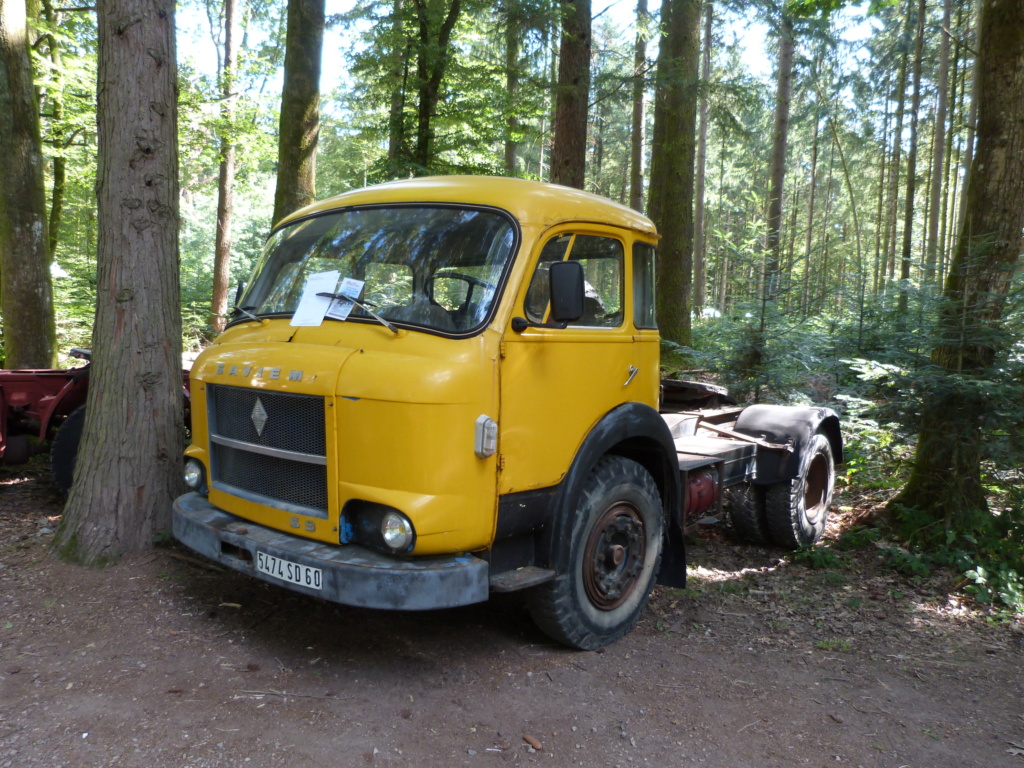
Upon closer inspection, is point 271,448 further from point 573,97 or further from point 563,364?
point 573,97

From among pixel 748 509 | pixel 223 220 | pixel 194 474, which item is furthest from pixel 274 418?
pixel 223 220

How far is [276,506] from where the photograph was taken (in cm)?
386

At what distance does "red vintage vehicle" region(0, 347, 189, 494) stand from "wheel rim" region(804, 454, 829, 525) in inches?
222

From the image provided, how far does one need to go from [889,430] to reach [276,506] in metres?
5.28

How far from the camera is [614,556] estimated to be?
14.4ft

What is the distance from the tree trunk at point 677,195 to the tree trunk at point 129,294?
813 cm

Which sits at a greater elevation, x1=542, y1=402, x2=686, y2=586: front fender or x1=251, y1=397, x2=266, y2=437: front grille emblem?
x1=251, y1=397, x2=266, y2=437: front grille emblem

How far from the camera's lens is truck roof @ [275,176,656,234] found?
405 centimetres

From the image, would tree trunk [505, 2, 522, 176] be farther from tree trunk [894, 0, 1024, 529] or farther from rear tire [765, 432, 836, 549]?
rear tire [765, 432, 836, 549]

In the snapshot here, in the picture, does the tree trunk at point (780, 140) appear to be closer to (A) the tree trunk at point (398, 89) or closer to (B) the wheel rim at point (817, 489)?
(B) the wheel rim at point (817, 489)

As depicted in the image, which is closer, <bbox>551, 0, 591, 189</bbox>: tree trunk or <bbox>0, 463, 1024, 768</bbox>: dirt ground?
<bbox>0, 463, 1024, 768</bbox>: dirt ground

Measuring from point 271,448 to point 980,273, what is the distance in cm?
554

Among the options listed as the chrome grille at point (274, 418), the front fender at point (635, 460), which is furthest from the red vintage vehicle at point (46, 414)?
the front fender at point (635, 460)

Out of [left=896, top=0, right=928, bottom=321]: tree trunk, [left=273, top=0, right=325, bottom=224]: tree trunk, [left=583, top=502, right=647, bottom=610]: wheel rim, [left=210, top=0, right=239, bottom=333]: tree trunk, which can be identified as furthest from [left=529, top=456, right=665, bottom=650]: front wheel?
Result: [left=210, top=0, right=239, bottom=333]: tree trunk
